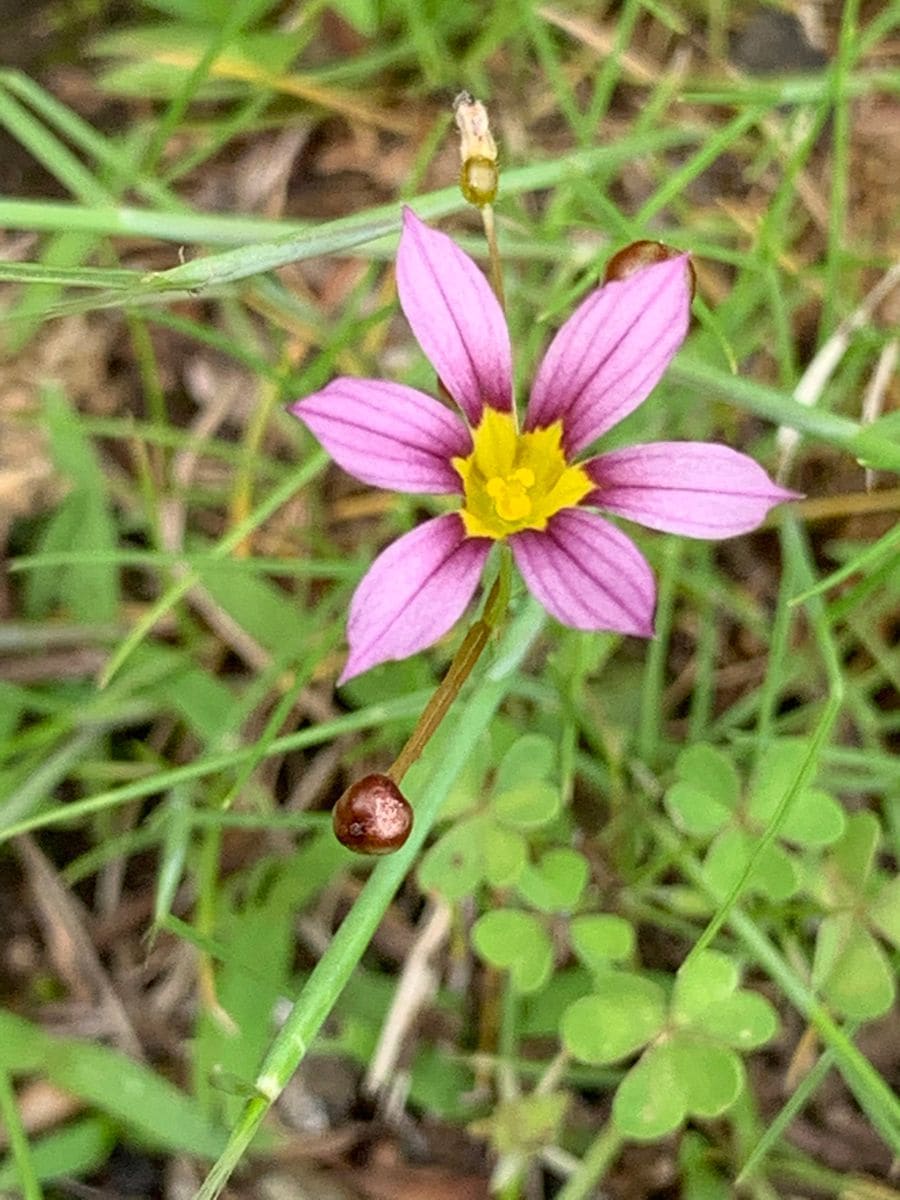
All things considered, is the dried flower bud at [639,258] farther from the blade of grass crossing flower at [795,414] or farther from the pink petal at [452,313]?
the blade of grass crossing flower at [795,414]

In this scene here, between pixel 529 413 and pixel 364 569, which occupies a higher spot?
pixel 529 413

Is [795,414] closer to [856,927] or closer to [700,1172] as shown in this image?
[856,927]

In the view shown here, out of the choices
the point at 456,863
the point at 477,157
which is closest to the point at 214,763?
the point at 456,863

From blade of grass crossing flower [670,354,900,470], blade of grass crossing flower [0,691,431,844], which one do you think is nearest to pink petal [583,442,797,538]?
blade of grass crossing flower [670,354,900,470]

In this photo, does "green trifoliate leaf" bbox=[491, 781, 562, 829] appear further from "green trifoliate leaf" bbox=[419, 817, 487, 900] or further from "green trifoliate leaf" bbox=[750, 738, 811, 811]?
"green trifoliate leaf" bbox=[750, 738, 811, 811]

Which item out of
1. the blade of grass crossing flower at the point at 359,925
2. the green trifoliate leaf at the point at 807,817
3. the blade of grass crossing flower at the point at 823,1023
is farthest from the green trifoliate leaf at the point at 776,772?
the blade of grass crossing flower at the point at 359,925

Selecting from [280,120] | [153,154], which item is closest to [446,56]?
[280,120]
